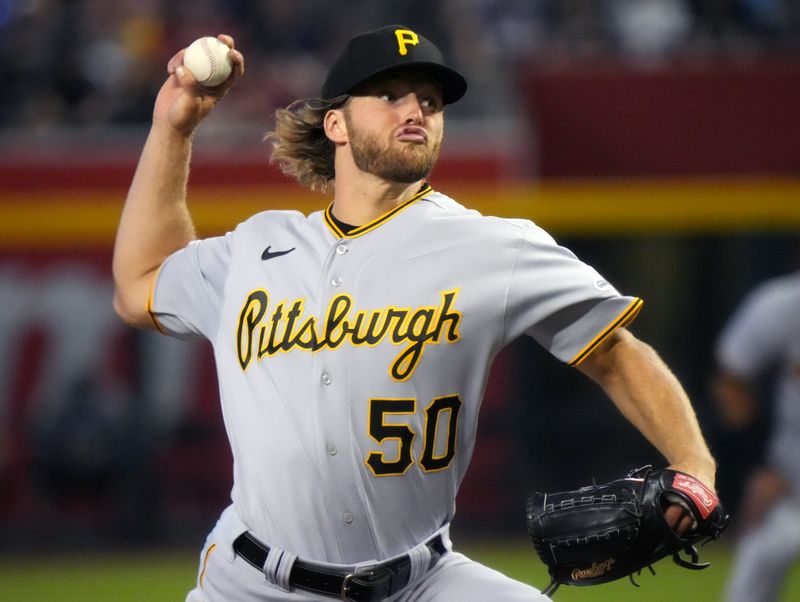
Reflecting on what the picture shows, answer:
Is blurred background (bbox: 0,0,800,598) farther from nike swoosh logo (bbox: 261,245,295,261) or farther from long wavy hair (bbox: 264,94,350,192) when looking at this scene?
nike swoosh logo (bbox: 261,245,295,261)

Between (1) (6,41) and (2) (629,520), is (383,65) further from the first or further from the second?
(1) (6,41)

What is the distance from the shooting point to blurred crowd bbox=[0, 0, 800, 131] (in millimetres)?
10102

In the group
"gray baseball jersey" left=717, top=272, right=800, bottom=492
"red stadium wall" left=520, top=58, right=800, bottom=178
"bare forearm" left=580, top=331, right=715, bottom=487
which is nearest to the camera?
"bare forearm" left=580, top=331, right=715, bottom=487

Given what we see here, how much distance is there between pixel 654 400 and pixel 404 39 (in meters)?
1.10

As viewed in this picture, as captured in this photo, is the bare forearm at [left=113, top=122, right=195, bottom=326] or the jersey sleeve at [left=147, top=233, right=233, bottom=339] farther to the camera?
the bare forearm at [left=113, top=122, right=195, bottom=326]

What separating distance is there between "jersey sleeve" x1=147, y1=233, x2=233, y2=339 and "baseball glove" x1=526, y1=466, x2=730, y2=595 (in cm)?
103

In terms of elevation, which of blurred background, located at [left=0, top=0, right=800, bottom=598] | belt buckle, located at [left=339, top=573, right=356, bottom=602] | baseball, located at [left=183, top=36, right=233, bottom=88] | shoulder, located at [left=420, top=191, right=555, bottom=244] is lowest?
blurred background, located at [left=0, top=0, right=800, bottom=598]

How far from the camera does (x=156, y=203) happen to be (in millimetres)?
3812

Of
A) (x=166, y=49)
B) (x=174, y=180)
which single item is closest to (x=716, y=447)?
(x=166, y=49)

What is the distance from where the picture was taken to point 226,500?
9047mm

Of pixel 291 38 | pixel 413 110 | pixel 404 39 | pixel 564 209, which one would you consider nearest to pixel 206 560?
pixel 413 110

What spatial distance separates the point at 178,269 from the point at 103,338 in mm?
5636

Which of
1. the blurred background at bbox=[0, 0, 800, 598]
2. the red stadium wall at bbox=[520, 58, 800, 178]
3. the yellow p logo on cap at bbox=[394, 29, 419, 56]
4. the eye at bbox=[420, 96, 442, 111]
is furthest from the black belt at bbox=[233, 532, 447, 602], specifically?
the red stadium wall at bbox=[520, 58, 800, 178]

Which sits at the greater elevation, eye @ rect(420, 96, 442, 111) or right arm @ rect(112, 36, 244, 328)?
eye @ rect(420, 96, 442, 111)
